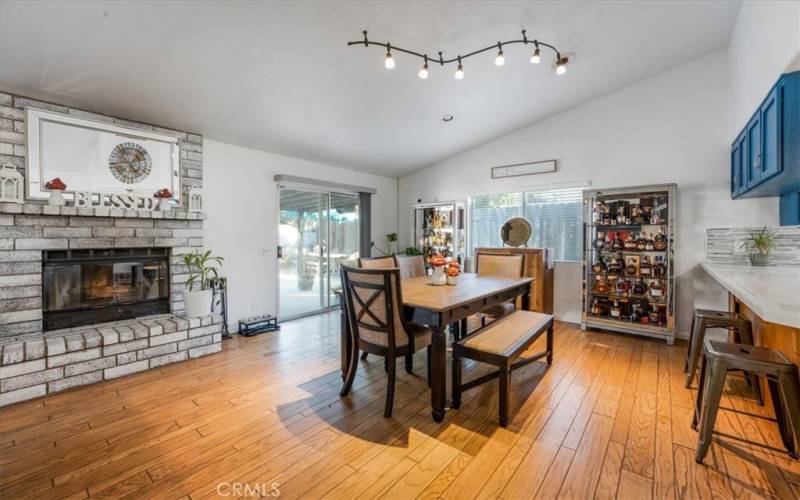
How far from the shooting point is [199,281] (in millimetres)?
3896

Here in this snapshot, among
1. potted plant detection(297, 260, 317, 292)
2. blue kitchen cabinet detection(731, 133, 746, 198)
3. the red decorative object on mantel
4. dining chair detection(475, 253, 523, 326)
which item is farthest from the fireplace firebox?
blue kitchen cabinet detection(731, 133, 746, 198)

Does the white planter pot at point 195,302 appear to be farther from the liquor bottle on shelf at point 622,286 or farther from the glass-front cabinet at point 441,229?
the liquor bottle on shelf at point 622,286

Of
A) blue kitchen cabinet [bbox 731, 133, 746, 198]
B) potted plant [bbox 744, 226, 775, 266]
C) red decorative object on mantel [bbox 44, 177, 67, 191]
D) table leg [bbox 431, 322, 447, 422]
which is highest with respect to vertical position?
blue kitchen cabinet [bbox 731, 133, 746, 198]

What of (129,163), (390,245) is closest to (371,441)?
(129,163)

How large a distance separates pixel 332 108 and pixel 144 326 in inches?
111

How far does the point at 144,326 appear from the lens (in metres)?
3.13

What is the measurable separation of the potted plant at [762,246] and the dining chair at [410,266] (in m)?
3.22

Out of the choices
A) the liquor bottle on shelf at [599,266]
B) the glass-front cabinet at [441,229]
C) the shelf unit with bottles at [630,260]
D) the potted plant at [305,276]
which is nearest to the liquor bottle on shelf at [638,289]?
the shelf unit with bottles at [630,260]

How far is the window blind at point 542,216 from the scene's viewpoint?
469 centimetres

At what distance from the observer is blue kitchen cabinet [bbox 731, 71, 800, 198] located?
A: 1993mm

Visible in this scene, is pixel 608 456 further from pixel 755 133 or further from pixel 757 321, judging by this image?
pixel 755 133

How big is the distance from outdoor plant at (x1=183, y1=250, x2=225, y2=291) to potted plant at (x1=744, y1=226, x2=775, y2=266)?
215 inches

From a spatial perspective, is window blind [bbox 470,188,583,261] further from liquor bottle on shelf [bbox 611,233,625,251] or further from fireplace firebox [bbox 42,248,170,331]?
fireplace firebox [bbox 42,248,170,331]

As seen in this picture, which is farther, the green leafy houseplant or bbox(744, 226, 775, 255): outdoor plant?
the green leafy houseplant
